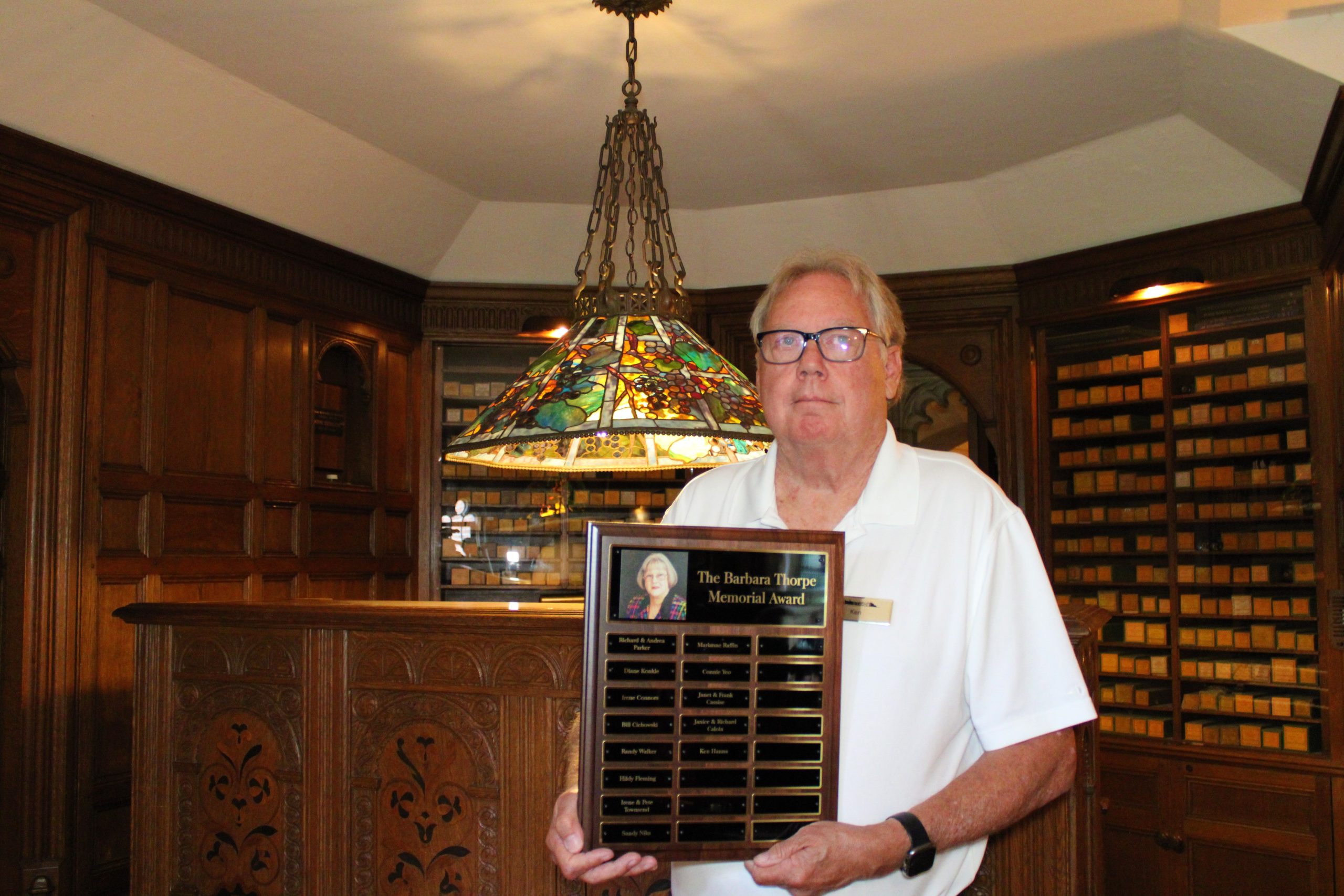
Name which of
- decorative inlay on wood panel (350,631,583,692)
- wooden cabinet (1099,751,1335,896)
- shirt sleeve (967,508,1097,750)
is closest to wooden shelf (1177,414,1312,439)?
wooden cabinet (1099,751,1335,896)

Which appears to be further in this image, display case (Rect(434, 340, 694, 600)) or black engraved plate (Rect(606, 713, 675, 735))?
display case (Rect(434, 340, 694, 600))

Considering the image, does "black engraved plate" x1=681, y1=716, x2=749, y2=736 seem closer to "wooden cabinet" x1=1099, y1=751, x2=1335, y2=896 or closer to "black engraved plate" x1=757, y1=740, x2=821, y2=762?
"black engraved plate" x1=757, y1=740, x2=821, y2=762

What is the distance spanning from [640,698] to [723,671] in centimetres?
10

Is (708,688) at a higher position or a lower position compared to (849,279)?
lower

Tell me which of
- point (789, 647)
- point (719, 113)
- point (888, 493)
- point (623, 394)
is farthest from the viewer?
point (719, 113)

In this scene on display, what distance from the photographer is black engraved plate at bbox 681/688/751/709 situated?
1372 mm

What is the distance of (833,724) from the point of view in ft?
4.50

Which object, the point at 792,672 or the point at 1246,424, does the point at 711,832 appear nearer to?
the point at 792,672

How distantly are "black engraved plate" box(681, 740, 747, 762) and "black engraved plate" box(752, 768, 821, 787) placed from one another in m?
0.02

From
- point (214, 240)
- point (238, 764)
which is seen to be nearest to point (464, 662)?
point (238, 764)

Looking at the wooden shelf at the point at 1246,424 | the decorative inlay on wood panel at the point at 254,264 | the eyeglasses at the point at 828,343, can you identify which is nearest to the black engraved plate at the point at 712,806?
the eyeglasses at the point at 828,343

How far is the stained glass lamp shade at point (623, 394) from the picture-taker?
2592 millimetres

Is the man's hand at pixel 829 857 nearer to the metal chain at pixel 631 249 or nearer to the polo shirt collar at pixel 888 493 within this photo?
the polo shirt collar at pixel 888 493

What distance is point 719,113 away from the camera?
5.11 m
